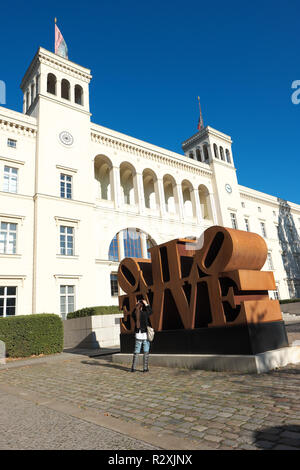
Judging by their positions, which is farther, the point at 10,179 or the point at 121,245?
the point at 121,245

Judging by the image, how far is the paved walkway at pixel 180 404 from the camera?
3.57 meters

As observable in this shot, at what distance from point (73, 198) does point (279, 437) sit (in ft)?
75.1

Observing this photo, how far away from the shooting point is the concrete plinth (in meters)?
6.84

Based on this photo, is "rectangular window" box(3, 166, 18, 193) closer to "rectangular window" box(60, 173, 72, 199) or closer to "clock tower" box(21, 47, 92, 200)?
"clock tower" box(21, 47, 92, 200)

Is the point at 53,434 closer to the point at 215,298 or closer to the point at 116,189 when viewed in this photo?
the point at 215,298

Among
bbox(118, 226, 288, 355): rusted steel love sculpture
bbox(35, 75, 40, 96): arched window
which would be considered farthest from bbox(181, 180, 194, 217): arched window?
bbox(118, 226, 288, 355): rusted steel love sculpture

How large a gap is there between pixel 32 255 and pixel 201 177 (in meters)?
22.5

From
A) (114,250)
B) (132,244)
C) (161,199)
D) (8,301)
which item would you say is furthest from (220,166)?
(8,301)

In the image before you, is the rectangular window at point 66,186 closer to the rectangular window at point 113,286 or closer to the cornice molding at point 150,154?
the cornice molding at point 150,154

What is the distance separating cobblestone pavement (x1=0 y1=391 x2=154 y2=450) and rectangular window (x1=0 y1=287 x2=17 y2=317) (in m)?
Result: 15.8

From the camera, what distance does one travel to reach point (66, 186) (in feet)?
80.2

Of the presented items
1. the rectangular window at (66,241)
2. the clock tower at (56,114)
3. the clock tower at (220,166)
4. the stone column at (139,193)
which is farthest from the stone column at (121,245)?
the clock tower at (220,166)

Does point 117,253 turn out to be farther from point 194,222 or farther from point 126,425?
point 126,425
